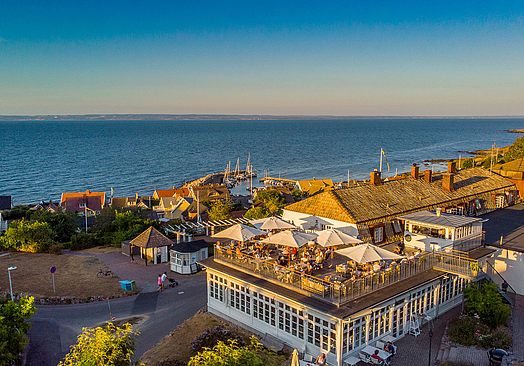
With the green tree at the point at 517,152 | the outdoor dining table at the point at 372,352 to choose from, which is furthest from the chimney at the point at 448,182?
the green tree at the point at 517,152

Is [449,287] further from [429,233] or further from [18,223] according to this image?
[18,223]

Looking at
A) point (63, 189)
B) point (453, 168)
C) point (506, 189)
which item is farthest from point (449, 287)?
point (63, 189)

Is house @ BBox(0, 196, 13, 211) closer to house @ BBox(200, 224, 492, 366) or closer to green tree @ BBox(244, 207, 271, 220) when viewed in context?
green tree @ BBox(244, 207, 271, 220)

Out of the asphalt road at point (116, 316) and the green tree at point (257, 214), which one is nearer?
the asphalt road at point (116, 316)

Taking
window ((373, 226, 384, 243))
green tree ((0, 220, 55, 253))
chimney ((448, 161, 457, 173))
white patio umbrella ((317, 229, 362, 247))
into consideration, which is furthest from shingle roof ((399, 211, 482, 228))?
green tree ((0, 220, 55, 253))

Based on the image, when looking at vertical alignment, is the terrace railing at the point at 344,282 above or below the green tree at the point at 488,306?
above

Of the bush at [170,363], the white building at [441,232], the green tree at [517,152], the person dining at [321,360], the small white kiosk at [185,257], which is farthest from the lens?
the green tree at [517,152]

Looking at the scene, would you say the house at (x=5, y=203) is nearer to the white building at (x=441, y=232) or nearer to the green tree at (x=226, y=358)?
the white building at (x=441, y=232)
